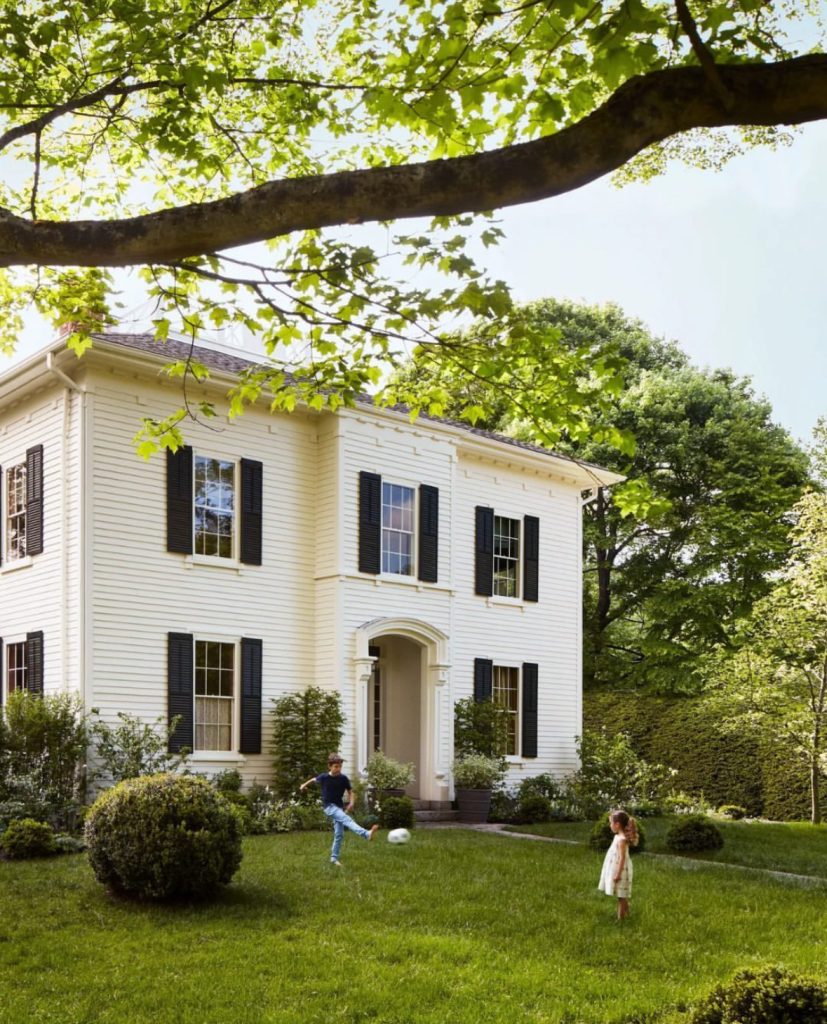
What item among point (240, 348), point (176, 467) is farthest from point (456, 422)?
point (176, 467)

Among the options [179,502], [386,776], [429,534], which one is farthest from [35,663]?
[429,534]

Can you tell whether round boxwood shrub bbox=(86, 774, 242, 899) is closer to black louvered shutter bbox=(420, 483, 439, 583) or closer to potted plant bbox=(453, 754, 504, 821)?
potted plant bbox=(453, 754, 504, 821)

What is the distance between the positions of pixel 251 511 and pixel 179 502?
140cm

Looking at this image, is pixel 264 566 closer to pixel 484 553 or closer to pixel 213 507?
pixel 213 507

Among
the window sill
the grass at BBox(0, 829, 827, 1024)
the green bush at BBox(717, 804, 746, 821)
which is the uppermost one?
the window sill

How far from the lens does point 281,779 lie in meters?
18.2

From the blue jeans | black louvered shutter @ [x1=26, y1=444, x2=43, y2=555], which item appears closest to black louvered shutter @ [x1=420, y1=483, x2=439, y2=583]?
black louvered shutter @ [x1=26, y1=444, x2=43, y2=555]

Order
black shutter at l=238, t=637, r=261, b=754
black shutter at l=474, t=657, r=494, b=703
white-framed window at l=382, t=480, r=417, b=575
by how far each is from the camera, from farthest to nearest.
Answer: black shutter at l=474, t=657, r=494, b=703
white-framed window at l=382, t=480, r=417, b=575
black shutter at l=238, t=637, r=261, b=754

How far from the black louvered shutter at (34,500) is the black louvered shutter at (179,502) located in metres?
2.03

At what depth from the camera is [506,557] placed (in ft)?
76.0

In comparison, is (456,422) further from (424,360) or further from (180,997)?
(180,997)

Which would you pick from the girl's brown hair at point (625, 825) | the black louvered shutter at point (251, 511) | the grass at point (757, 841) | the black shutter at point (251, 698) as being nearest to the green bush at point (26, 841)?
the black shutter at point (251, 698)

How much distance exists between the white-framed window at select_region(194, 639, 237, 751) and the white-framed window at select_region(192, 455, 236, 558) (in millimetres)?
1562

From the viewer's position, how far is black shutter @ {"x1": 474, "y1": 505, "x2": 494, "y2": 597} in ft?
73.3
